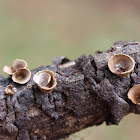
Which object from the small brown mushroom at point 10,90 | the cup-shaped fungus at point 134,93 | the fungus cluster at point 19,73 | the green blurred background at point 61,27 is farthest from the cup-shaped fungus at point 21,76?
the green blurred background at point 61,27

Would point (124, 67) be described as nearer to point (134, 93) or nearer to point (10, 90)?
point (134, 93)

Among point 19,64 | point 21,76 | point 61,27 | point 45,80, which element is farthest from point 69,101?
point 61,27

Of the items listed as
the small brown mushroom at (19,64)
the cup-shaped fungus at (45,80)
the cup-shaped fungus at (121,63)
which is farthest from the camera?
the small brown mushroom at (19,64)

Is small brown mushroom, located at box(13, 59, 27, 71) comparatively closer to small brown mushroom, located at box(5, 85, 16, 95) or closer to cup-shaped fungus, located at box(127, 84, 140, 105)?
small brown mushroom, located at box(5, 85, 16, 95)

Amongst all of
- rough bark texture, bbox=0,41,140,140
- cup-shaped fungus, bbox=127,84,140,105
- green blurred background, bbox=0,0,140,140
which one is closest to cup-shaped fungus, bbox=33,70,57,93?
rough bark texture, bbox=0,41,140,140

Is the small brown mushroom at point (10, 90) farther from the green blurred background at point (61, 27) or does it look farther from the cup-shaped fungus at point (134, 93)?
the green blurred background at point (61, 27)

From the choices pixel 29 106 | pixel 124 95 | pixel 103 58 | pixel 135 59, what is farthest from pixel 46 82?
pixel 135 59

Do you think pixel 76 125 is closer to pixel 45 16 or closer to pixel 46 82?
pixel 46 82
